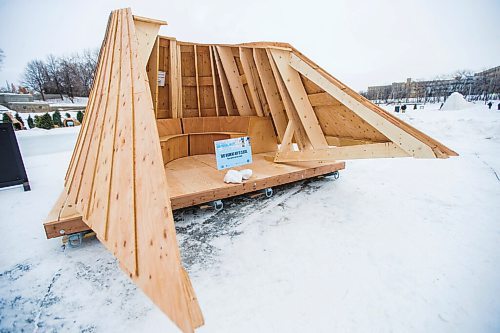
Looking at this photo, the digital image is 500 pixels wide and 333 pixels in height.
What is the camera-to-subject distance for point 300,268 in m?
2.09

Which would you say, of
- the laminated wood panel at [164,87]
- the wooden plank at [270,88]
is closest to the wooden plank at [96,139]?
the laminated wood panel at [164,87]

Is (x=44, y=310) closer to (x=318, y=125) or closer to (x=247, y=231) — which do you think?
(x=247, y=231)

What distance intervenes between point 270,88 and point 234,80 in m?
1.21

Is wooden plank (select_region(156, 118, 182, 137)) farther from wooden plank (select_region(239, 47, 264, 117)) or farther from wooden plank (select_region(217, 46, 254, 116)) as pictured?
wooden plank (select_region(239, 47, 264, 117))

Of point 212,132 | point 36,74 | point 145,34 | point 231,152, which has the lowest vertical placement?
point 231,152

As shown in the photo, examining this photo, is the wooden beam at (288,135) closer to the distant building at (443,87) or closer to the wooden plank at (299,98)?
the wooden plank at (299,98)

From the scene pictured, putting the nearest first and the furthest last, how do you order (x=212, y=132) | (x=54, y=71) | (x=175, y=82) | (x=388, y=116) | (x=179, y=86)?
(x=388, y=116)
(x=175, y=82)
(x=179, y=86)
(x=212, y=132)
(x=54, y=71)

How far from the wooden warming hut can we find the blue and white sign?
249 mm

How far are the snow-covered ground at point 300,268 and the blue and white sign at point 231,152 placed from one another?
651mm

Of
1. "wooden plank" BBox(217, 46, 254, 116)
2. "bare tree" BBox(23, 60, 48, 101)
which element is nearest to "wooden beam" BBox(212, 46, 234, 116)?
"wooden plank" BBox(217, 46, 254, 116)

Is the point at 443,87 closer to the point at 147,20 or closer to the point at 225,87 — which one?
the point at 225,87

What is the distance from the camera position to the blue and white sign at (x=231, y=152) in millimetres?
3539

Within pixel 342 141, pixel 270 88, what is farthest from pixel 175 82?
pixel 342 141

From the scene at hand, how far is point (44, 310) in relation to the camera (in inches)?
66.7
